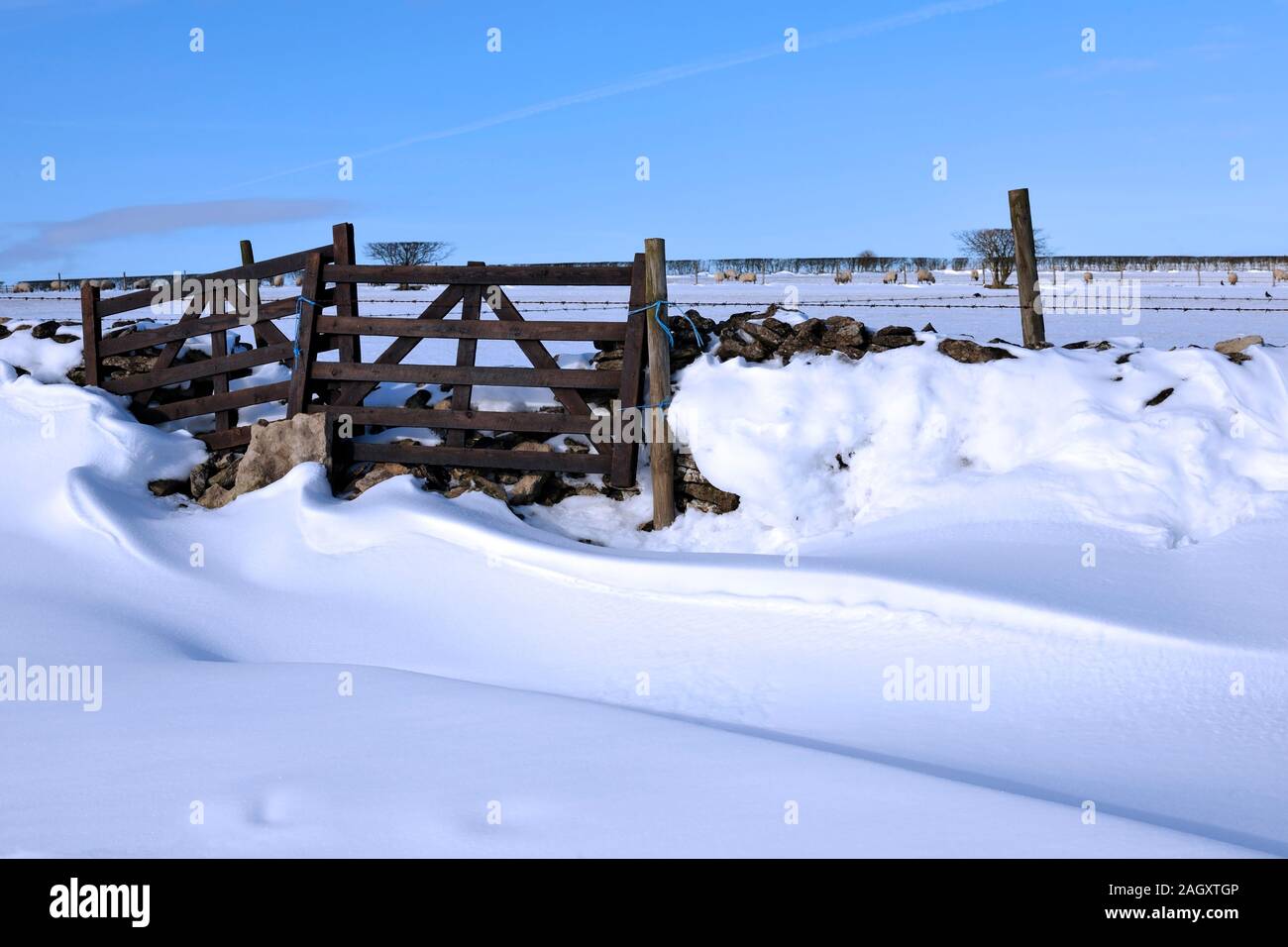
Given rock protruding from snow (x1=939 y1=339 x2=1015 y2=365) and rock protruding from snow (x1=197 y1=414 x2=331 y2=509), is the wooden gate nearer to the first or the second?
rock protruding from snow (x1=197 y1=414 x2=331 y2=509)

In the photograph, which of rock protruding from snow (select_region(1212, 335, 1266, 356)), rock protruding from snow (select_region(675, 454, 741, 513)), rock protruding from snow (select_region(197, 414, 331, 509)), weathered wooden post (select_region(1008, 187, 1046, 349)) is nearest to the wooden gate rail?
rock protruding from snow (select_region(197, 414, 331, 509))

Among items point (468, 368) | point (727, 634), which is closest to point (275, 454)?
point (468, 368)

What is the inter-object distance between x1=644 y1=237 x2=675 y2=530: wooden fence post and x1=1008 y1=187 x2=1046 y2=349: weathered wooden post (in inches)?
138

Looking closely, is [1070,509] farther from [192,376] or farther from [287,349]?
[192,376]

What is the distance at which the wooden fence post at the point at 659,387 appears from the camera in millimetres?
9195

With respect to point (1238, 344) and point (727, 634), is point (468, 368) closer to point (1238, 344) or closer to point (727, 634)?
point (727, 634)

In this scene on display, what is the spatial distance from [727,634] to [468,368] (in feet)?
14.6

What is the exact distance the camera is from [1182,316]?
19438 mm

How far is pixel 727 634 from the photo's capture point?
6430 mm

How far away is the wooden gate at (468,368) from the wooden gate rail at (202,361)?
289mm

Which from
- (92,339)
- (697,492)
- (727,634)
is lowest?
(727,634)

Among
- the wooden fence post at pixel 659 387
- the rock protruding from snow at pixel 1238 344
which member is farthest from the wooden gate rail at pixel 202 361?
the rock protruding from snow at pixel 1238 344

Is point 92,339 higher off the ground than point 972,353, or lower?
higher

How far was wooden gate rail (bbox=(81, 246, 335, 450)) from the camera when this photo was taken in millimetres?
10672
